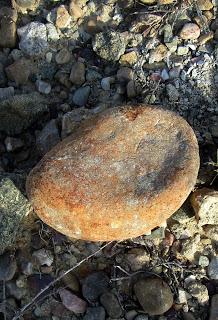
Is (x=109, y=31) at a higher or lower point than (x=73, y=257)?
higher

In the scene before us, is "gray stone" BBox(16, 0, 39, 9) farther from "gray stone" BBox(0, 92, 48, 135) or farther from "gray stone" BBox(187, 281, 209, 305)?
"gray stone" BBox(187, 281, 209, 305)

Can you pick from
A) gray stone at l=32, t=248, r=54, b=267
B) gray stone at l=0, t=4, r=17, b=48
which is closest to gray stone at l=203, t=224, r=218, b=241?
gray stone at l=32, t=248, r=54, b=267

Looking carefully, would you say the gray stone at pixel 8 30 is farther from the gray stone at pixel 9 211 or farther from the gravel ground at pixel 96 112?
the gray stone at pixel 9 211

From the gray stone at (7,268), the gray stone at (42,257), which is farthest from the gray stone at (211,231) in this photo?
the gray stone at (7,268)

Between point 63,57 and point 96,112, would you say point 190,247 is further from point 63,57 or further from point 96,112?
point 63,57

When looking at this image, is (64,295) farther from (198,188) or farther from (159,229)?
(198,188)

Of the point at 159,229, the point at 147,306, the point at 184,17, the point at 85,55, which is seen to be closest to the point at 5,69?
the point at 85,55
